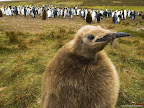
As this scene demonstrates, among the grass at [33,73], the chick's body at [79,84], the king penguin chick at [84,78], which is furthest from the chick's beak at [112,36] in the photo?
the chick's body at [79,84]

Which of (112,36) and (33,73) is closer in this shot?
(112,36)

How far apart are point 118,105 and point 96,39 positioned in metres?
2.49

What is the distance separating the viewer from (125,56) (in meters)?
6.04

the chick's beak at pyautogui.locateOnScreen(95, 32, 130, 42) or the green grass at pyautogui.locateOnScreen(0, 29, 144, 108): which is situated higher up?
the chick's beak at pyautogui.locateOnScreen(95, 32, 130, 42)

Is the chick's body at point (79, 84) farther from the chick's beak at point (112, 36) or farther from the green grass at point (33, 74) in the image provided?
the green grass at point (33, 74)

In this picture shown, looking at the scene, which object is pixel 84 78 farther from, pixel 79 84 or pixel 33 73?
pixel 33 73

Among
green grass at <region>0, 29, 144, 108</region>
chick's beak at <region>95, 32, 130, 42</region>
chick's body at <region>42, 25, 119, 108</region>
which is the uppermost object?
chick's beak at <region>95, 32, 130, 42</region>

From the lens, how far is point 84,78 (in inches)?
62.6

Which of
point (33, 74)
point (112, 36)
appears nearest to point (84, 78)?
point (112, 36)

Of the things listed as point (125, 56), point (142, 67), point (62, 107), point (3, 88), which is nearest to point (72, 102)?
point (62, 107)

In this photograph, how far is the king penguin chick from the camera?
61.9 inches

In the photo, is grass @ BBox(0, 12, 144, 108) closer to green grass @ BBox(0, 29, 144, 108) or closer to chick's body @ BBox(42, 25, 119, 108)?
green grass @ BBox(0, 29, 144, 108)

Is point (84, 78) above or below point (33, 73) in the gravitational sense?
above

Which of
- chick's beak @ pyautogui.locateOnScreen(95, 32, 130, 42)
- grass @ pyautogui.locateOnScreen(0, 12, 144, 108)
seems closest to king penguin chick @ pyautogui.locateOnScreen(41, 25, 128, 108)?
chick's beak @ pyautogui.locateOnScreen(95, 32, 130, 42)
